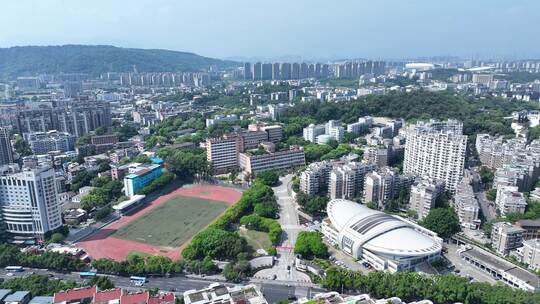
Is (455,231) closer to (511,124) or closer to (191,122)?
(511,124)

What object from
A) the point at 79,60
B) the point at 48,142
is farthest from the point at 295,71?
the point at 48,142

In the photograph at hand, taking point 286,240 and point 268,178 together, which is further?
point 268,178

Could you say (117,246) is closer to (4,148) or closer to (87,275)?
(87,275)

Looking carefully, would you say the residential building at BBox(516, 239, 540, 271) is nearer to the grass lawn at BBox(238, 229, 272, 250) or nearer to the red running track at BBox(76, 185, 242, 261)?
the grass lawn at BBox(238, 229, 272, 250)

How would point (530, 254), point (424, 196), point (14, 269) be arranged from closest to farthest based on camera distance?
point (530, 254) < point (14, 269) < point (424, 196)

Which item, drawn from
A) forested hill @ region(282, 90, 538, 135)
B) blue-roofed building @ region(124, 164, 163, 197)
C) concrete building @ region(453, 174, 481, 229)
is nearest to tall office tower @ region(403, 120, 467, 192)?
concrete building @ region(453, 174, 481, 229)

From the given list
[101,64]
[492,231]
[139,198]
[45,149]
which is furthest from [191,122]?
[101,64]
